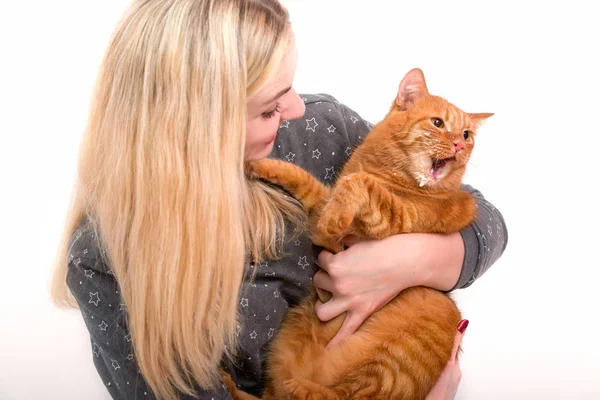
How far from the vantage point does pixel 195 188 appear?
5.20ft

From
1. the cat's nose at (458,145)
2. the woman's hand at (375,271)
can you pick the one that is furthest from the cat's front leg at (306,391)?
the cat's nose at (458,145)

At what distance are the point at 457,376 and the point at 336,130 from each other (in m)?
0.76

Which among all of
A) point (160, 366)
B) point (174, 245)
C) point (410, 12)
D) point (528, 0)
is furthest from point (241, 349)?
point (528, 0)

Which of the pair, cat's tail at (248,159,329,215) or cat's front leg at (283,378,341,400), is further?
cat's tail at (248,159,329,215)

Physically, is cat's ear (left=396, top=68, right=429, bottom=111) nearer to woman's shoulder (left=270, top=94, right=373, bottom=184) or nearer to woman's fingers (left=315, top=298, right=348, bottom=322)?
woman's shoulder (left=270, top=94, right=373, bottom=184)

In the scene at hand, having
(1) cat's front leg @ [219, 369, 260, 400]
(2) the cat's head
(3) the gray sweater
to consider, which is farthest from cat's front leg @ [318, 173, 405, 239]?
(1) cat's front leg @ [219, 369, 260, 400]

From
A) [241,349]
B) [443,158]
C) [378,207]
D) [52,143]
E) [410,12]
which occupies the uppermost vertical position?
[410,12]

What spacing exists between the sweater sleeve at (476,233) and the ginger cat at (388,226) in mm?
58

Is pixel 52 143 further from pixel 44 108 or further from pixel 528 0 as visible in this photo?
pixel 528 0

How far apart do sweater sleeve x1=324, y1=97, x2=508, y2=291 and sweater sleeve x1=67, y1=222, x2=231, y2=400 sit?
0.74m

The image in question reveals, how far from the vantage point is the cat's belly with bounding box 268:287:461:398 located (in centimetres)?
173

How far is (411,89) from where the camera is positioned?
1.93m

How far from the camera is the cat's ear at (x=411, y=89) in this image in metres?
1.91

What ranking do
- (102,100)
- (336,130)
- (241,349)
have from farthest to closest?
(336,130) < (241,349) < (102,100)
